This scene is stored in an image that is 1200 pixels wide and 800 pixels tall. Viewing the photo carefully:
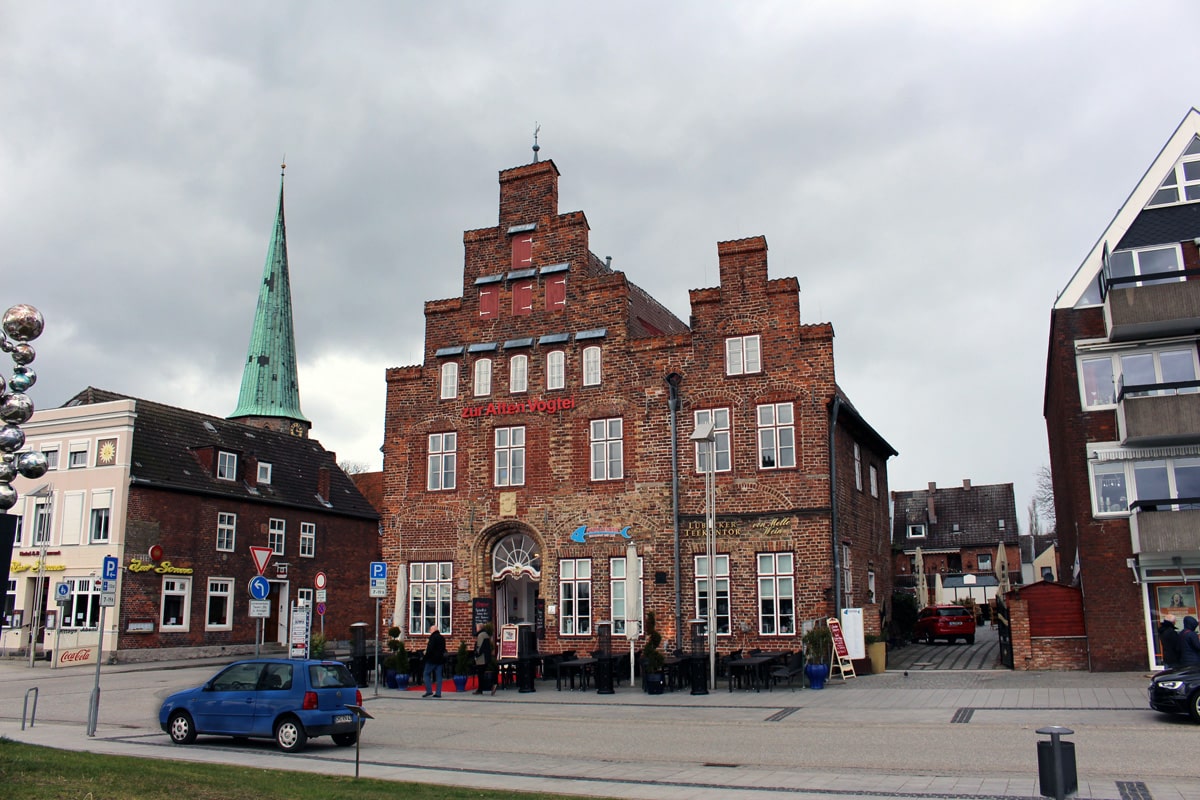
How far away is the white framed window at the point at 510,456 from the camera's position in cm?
2944

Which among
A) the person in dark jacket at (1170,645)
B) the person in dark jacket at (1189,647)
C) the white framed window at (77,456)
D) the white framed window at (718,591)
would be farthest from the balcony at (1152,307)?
the white framed window at (77,456)

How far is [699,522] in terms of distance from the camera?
87.4ft

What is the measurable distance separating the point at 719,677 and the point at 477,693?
632 centimetres

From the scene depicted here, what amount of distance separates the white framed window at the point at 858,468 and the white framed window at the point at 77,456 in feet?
97.2

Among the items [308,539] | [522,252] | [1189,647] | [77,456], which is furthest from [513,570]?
[77,456]

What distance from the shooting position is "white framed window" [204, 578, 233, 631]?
1581 inches

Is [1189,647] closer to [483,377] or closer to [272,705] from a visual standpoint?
[272,705]

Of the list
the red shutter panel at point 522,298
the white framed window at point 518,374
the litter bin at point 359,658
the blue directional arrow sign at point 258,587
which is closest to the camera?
the blue directional arrow sign at point 258,587

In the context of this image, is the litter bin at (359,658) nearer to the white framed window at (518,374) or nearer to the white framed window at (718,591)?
the white framed window at (518,374)

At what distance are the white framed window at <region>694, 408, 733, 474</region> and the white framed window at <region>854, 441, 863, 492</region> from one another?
16.2 feet

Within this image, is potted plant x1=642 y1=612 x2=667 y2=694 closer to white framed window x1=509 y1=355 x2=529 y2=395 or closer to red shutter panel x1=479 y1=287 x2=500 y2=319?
white framed window x1=509 y1=355 x2=529 y2=395

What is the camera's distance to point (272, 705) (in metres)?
15.2

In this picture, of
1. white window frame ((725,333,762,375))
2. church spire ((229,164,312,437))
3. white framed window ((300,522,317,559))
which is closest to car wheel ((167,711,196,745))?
white window frame ((725,333,762,375))

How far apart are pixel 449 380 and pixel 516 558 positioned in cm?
600
